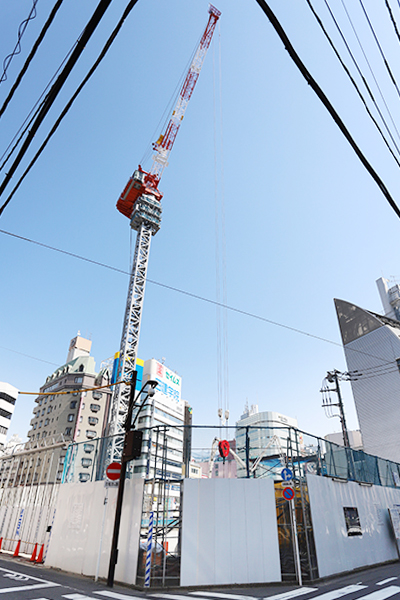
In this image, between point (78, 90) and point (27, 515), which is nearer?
point (78, 90)

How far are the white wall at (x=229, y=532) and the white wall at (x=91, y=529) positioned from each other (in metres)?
1.59

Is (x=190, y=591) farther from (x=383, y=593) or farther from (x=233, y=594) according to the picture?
(x=383, y=593)

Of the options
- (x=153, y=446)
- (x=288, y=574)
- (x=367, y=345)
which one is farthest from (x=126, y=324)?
(x=288, y=574)

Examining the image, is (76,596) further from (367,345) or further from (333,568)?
(367,345)

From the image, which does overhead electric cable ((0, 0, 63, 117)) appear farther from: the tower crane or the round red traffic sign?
the tower crane

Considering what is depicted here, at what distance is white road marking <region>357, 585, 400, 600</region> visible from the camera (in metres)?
7.90

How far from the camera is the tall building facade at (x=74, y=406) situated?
242 feet

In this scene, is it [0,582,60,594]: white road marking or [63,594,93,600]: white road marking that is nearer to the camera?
[63,594,93,600]: white road marking

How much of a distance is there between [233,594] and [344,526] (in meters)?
5.50

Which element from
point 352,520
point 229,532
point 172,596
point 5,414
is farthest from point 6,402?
point 352,520

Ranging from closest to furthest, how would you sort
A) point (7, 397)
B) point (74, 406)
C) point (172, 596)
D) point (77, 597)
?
point (77, 597) → point (172, 596) → point (7, 397) → point (74, 406)

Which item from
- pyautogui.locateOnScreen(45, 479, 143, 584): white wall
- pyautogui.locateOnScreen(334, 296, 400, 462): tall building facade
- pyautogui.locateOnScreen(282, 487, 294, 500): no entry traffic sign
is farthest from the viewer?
pyautogui.locateOnScreen(334, 296, 400, 462): tall building facade

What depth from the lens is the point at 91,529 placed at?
1115cm

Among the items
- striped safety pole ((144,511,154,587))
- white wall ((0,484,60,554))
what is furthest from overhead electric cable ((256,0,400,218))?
white wall ((0,484,60,554))
